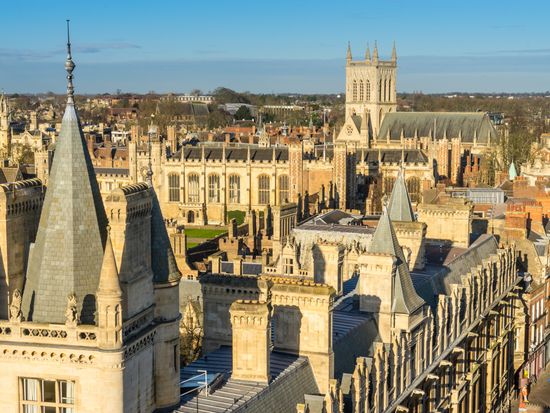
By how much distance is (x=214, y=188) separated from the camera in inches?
3209

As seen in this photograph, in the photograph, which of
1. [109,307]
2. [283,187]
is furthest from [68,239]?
[283,187]

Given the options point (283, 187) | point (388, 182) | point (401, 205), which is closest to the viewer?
point (401, 205)

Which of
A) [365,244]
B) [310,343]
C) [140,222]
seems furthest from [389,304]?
[365,244]

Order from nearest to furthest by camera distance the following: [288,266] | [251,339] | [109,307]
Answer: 1. [109,307]
2. [251,339]
3. [288,266]

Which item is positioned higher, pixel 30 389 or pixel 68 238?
pixel 68 238

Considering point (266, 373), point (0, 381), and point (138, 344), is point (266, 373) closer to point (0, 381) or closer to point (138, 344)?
point (138, 344)

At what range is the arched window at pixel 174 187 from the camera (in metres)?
82.4

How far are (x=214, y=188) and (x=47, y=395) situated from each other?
67031 millimetres

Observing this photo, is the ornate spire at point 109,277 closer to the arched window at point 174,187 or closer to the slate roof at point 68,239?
the slate roof at point 68,239

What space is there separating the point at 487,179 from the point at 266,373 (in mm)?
66269

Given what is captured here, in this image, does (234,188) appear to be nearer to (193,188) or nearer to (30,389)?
(193,188)

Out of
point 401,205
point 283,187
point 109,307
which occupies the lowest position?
point 283,187

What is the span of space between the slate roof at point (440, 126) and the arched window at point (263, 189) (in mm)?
27046

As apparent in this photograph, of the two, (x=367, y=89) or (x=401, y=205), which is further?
(x=367, y=89)
